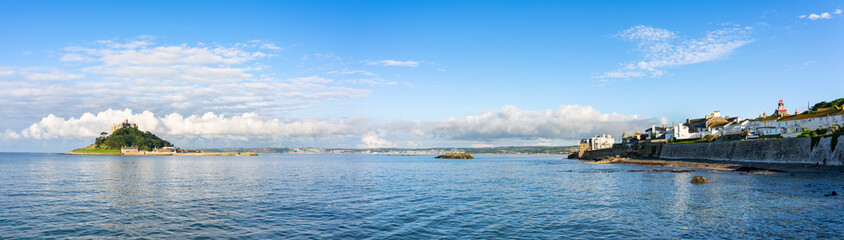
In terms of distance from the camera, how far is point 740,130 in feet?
368

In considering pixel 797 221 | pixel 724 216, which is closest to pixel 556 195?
pixel 724 216

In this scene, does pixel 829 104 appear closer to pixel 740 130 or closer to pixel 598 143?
pixel 740 130

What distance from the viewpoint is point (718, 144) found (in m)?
89.6

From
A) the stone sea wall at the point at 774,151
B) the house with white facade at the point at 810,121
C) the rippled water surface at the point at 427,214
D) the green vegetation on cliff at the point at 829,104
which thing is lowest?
the rippled water surface at the point at 427,214

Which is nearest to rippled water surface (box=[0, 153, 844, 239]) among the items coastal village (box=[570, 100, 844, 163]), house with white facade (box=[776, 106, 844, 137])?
coastal village (box=[570, 100, 844, 163])

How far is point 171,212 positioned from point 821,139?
7799cm

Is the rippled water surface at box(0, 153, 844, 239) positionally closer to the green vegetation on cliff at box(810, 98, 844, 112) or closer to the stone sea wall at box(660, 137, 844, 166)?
the stone sea wall at box(660, 137, 844, 166)

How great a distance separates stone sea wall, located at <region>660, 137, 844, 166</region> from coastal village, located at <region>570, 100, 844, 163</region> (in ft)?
2.02

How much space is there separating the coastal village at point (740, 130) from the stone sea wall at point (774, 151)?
615 mm

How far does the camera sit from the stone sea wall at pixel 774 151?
194ft

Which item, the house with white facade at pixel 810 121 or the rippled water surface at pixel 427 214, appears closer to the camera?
the rippled water surface at pixel 427 214

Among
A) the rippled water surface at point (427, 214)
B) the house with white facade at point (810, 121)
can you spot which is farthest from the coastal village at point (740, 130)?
the rippled water surface at point (427, 214)

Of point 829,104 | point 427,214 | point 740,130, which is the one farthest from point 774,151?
point 427,214

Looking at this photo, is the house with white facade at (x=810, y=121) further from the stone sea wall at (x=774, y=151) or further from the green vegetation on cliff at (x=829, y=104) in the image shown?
the green vegetation on cliff at (x=829, y=104)
